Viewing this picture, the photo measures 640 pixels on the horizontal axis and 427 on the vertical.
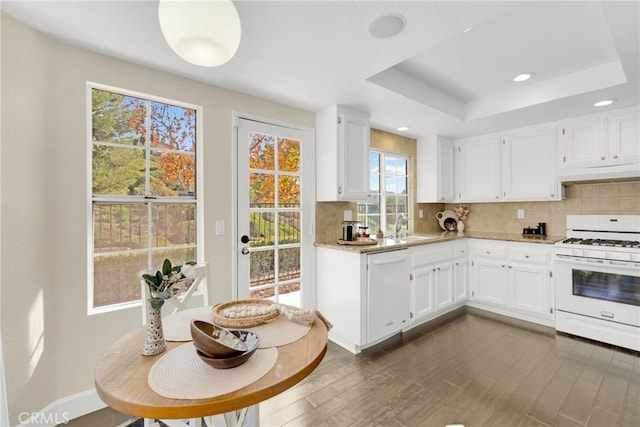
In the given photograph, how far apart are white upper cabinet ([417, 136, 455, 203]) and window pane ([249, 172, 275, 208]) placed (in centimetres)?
236

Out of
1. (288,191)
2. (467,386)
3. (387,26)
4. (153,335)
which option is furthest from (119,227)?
(467,386)

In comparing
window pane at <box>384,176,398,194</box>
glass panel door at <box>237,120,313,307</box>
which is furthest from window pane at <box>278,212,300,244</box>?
window pane at <box>384,176,398,194</box>

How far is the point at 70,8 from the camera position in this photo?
1.47 metres

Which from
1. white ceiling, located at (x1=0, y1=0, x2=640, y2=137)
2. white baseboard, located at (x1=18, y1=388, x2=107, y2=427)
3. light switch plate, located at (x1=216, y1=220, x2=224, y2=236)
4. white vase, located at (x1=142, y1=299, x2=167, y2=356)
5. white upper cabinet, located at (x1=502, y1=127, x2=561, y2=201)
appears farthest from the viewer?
white upper cabinet, located at (x1=502, y1=127, x2=561, y2=201)

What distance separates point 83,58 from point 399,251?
285 centimetres

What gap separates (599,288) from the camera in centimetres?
270

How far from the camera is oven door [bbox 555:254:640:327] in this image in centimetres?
253

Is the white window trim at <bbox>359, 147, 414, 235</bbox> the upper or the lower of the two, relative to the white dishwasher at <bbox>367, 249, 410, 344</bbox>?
upper

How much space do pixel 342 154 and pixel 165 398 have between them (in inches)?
94.2

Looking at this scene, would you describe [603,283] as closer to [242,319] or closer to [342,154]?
[342,154]

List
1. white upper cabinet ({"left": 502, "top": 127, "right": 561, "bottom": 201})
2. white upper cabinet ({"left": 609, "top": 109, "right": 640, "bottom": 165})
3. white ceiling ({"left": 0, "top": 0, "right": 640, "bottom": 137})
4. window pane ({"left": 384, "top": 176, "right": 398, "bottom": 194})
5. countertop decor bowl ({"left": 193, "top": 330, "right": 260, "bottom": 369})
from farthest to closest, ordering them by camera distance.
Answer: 1. window pane ({"left": 384, "top": 176, "right": 398, "bottom": 194})
2. white upper cabinet ({"left": 502, "top": 127, "right": 561, "bottom": 201})
3. white upper cabinet ({"left": 609, "top": 109, "right": 640, "bottom": 165})
4. white ceiling ({"left": 0, "top": 0, "right": 640, "bottom": 137})
5. countertop decor bowl ({"left": 193, "top": 330, "right": 260, "bottom": 369})

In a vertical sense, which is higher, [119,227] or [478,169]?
[478,169]

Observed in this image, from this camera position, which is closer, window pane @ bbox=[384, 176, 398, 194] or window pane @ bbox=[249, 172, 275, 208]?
window pane @ bbox=[249, 172, 275, 208]

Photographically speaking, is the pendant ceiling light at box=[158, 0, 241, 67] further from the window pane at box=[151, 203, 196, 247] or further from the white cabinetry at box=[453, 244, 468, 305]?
the white cabinetry at box=[453, 244, 468, 305]
